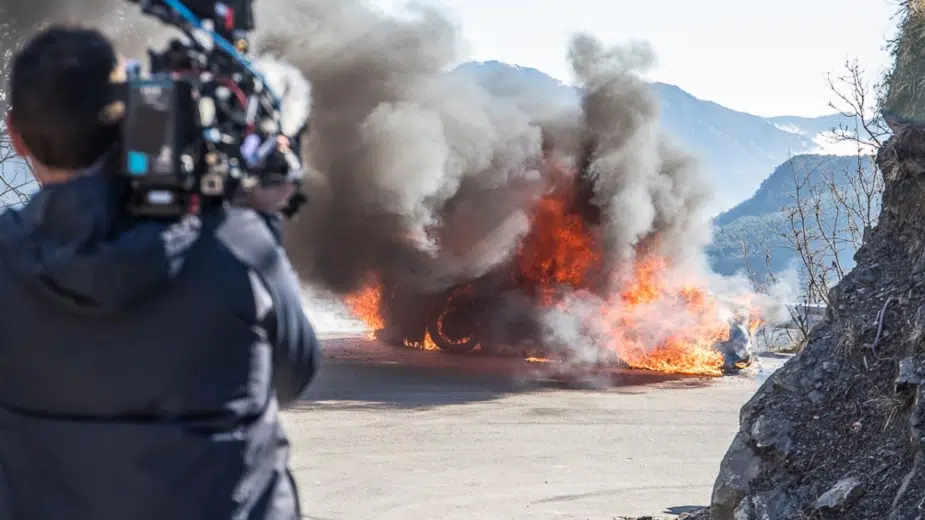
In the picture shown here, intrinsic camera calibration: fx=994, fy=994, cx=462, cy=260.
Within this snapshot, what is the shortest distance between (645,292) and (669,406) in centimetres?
815

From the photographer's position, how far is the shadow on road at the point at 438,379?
1398 cm

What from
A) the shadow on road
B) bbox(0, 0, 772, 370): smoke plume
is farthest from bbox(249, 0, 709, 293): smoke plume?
the shadow on road

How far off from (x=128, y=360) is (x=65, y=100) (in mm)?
449

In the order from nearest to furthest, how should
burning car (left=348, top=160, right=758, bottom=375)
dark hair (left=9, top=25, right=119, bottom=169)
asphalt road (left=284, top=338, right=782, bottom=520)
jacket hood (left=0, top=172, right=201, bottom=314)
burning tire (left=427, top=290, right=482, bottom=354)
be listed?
jacket hood (left=0, top=172, right=201, bottom=314) < dark hair (left=9, top=25, right=119, bottom=169) < asphalt road (left=284, top=338, right=782, bottom=520) < burning car (left=348, top=160, right=758, bottom=375) < burning tire (left=427, top=290, right=482, bottom=354)

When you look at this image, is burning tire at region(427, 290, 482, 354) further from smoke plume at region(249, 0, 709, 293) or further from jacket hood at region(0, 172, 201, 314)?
jacket hood at region(0, 172, 201, 314)

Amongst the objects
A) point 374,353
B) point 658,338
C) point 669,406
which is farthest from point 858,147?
point 374,353

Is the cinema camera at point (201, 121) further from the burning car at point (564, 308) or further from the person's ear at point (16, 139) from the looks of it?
the burning car at point (564, 308)

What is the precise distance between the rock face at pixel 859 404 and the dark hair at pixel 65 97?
3833 millimetres

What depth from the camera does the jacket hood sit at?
156 cm

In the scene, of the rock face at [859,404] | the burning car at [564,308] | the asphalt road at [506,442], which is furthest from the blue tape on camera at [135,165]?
the burning car at [564,308]

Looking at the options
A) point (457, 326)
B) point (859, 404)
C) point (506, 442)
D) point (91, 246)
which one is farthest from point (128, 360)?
point (457, 326)

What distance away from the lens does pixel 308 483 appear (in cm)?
831

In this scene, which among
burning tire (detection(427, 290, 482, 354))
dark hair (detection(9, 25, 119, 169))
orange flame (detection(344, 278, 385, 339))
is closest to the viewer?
dark hair (detection(9, 25, 119, 169))

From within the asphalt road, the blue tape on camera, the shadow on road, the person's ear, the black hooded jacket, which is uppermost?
the person's ear
